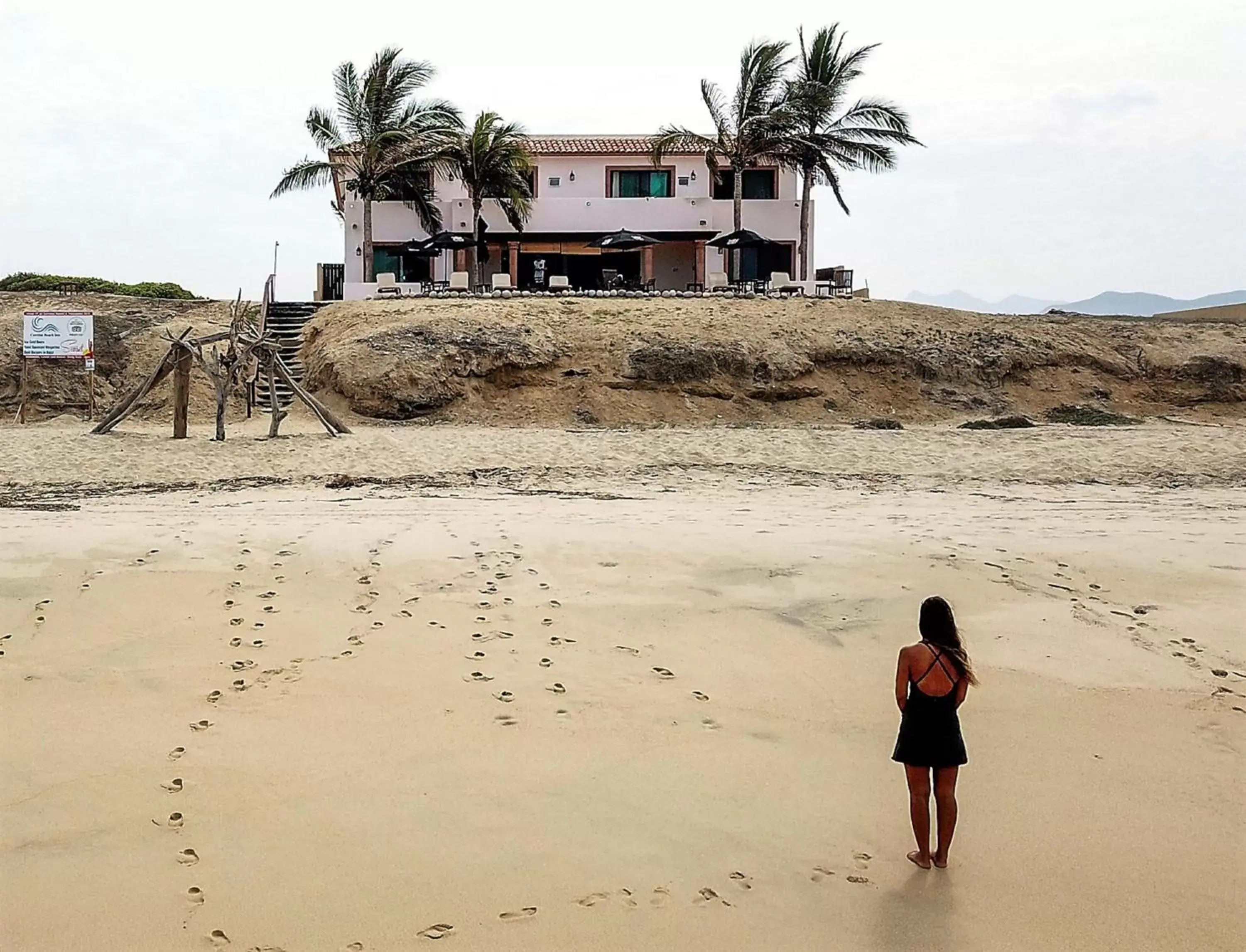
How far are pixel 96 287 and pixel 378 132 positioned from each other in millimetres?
9239

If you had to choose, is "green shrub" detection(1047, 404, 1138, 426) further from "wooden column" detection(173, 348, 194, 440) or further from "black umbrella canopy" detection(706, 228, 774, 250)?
"wooden column" detection(173, 348, 194, 440)

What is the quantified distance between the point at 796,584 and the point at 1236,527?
4797 mm

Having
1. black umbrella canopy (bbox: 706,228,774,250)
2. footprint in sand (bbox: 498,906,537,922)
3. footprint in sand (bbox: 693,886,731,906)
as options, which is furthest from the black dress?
black umbrella canopy (bbox: 706,228,774,250)

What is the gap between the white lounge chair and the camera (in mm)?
28484

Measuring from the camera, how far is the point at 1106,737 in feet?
17.8

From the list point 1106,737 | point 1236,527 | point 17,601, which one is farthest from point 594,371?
point 1106,737

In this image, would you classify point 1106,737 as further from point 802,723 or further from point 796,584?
point 796,584

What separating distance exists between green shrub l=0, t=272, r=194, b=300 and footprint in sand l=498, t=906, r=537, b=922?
1096 inches

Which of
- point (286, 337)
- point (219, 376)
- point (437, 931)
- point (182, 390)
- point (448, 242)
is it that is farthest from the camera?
point (448, 242)

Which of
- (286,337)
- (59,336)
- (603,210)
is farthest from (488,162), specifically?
(59,336)

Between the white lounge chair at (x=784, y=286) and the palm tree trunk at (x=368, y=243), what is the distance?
10783 mm

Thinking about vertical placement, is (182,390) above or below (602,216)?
below

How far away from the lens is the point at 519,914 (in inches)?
152

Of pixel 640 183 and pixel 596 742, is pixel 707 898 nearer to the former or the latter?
pixel 596 742
